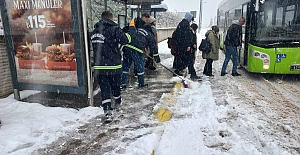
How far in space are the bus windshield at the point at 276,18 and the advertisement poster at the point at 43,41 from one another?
5.73 metres

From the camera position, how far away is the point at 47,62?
4.77 meters

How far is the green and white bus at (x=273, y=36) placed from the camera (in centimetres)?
688

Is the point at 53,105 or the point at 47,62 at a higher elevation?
the point at 47,62

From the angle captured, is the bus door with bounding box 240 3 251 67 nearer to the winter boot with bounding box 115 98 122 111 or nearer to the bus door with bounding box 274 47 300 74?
the bus door with bounding box 274 47 300 74

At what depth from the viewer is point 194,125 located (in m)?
3.88

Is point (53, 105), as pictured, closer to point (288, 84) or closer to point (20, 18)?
point (20, 18)

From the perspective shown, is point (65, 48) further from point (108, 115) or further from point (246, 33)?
point (246, 33)

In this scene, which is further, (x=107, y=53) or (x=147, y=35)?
(x=147, y=35)

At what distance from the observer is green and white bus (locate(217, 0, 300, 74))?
6875 mm

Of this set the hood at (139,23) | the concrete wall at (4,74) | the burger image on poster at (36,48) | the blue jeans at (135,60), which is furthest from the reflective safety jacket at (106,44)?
the concrete wall at (4,74)

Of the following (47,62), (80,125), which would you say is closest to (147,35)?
(47,62)

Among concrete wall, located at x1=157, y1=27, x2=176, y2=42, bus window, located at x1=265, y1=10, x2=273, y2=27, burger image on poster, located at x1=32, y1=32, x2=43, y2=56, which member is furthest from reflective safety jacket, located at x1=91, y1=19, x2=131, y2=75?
concrete wall, located at x1=157, y1=27, x2=176, y2=42

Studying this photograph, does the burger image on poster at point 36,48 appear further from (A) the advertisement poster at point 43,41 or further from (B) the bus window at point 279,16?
(B) the bus window at point 279,16

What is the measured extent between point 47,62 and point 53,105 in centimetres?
95
